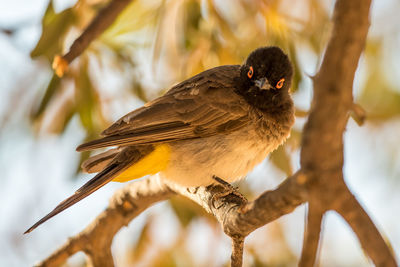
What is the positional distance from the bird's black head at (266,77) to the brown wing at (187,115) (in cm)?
8

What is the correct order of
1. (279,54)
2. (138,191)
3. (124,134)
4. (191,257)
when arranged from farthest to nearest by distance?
(191,257) → (138,191) → (279,54) → (124,134)

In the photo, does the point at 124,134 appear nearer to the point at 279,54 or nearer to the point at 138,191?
the point at 138,191

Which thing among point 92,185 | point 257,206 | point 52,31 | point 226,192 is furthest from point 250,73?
point 257,206

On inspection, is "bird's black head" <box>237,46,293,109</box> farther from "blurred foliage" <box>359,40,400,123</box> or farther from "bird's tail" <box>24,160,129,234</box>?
"blurred foliage" <box>359,40,400,123</box>

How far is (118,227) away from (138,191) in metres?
0.26

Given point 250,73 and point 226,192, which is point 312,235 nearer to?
point 226,192

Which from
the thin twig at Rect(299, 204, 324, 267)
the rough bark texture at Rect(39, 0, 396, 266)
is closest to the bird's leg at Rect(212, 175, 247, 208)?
the rough bark texture at Rect(39, 0, 396, 266)

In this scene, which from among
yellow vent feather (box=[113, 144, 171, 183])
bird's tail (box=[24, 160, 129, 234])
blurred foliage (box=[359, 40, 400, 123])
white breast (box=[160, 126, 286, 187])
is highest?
bird's tail (box=[24, 160, 129, 234])

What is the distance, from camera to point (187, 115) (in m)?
2.98

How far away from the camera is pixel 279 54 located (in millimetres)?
3018

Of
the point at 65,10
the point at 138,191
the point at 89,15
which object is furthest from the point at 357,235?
the point at 89,15

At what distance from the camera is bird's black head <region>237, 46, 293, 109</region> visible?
3.00m

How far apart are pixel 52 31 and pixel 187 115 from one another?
3.20ft

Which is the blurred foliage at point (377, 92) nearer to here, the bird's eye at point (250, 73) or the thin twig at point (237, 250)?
the bird's eye at point (250, 73)
